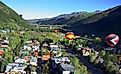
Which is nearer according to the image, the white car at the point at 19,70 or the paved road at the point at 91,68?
the white car at the point at 19,70

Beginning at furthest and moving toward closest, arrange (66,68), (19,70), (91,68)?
1. (91,68)
2. (66,68)
3. (19,70)

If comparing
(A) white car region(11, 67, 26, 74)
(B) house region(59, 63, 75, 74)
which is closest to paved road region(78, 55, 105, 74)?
(B) house region(59, 63, 75, 74)

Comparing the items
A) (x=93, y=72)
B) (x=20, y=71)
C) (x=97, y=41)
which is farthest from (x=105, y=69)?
(x=97, y=41)

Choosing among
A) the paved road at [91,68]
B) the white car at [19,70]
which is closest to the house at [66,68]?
the paved road at [91,68]

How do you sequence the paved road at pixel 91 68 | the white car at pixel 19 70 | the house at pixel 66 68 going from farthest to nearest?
the paved road at pixel 91 68 → the house at pixel 66 68 → the white car at pixel 19 70

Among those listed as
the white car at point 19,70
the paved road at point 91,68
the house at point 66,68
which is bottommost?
the paved road at point 91,68

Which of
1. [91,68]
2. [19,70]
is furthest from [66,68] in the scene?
[91,68]

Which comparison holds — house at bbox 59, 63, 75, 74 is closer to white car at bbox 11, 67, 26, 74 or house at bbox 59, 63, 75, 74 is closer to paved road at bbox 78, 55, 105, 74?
paved road at bbox 78, 55, 105, 74

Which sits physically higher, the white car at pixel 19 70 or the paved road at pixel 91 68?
the white car at pixel 19 70

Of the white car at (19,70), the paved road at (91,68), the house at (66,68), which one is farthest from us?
the paved road at (91,68)

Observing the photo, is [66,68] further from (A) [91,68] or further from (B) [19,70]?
(A) [91,68]

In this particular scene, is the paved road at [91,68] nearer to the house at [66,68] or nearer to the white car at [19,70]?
the house at [66,68]
